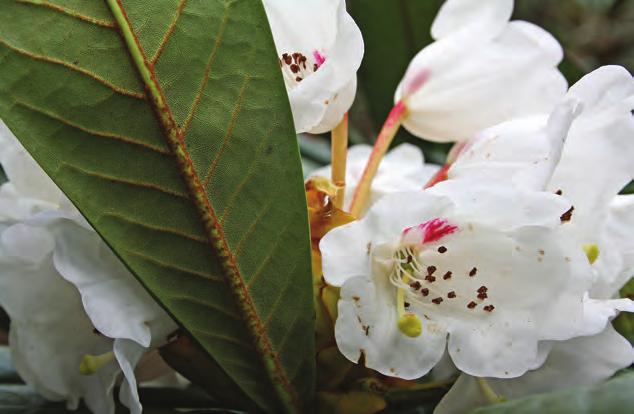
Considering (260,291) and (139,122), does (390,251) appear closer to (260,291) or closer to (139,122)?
(260,291)

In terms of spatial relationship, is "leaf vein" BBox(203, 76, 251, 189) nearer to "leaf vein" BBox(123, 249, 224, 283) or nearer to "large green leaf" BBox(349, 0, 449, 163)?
"leaf vein" BBox(123, 249, 224, 283)

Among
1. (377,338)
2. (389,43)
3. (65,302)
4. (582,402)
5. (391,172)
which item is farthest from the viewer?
(389,43)

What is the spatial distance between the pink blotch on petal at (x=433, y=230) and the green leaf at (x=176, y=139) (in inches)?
3.6

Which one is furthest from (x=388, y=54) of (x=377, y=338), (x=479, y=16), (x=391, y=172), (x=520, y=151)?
(x=377, y=338)

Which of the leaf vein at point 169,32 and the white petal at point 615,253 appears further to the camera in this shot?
the white petal at point 615,253

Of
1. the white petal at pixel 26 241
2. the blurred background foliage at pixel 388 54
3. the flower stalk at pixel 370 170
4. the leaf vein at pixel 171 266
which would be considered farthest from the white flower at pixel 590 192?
the blurred background foliage at pixel 388 54

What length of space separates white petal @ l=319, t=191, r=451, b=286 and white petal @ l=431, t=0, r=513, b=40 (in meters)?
0.26

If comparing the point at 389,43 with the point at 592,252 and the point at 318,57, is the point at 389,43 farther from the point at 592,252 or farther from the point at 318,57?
the point at 592,252

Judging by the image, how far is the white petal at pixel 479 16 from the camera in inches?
30.7

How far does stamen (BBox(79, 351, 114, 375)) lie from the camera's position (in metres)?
0.68

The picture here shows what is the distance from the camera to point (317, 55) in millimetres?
708

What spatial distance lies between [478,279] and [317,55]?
0.77 ft

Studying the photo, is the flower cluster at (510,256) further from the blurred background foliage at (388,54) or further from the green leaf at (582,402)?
the blurred background foliage at (388,54)

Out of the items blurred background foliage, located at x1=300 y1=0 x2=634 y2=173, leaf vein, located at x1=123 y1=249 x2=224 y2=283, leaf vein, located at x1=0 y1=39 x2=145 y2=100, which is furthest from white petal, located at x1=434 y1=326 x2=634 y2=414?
blurred background foliage, located at x1=300 y1=0 x2=634 y2=173
